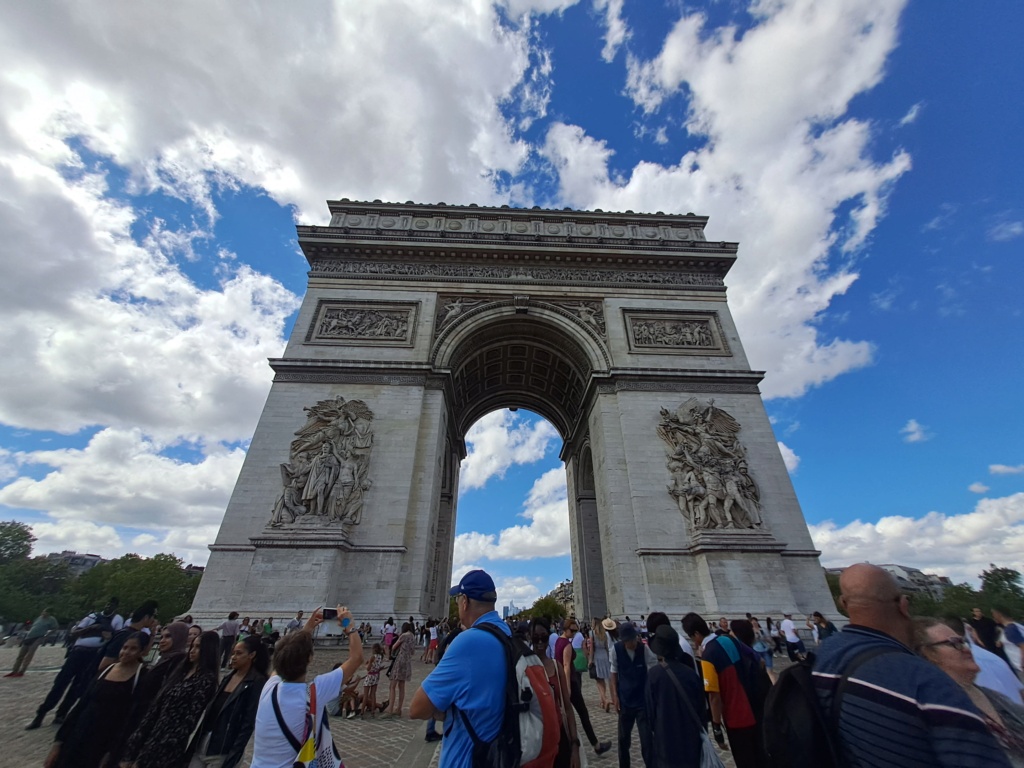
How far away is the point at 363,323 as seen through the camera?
17.3 meters

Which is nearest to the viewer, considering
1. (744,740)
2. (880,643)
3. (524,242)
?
(880,643)

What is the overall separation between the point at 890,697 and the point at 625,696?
10.7 feet

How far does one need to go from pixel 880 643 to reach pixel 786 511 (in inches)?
597

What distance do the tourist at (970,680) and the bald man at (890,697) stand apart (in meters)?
0.68

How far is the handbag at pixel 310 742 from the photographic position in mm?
2083

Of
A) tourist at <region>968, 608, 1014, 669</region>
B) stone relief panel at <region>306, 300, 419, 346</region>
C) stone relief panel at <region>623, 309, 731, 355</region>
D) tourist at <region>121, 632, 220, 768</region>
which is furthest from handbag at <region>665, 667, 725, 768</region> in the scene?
stone relief panel at <region>623, 309, 731, 355</region>

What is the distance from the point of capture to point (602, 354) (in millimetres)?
17297

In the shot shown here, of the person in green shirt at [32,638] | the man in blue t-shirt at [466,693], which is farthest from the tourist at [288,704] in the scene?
the person in green shirt at [32,638]

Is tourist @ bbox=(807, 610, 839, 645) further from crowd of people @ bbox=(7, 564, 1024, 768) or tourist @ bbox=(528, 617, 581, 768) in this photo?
tourist @ bbox=(528, 617, 581, 768)

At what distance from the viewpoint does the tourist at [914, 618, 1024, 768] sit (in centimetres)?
199

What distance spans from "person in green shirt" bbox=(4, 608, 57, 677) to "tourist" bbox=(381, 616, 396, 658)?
20.8 feet

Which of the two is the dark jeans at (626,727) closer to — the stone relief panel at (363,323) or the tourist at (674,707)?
the tourist at (674,707)

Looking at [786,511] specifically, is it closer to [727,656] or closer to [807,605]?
[807,605]

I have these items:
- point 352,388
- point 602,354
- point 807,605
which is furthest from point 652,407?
point 352,388
